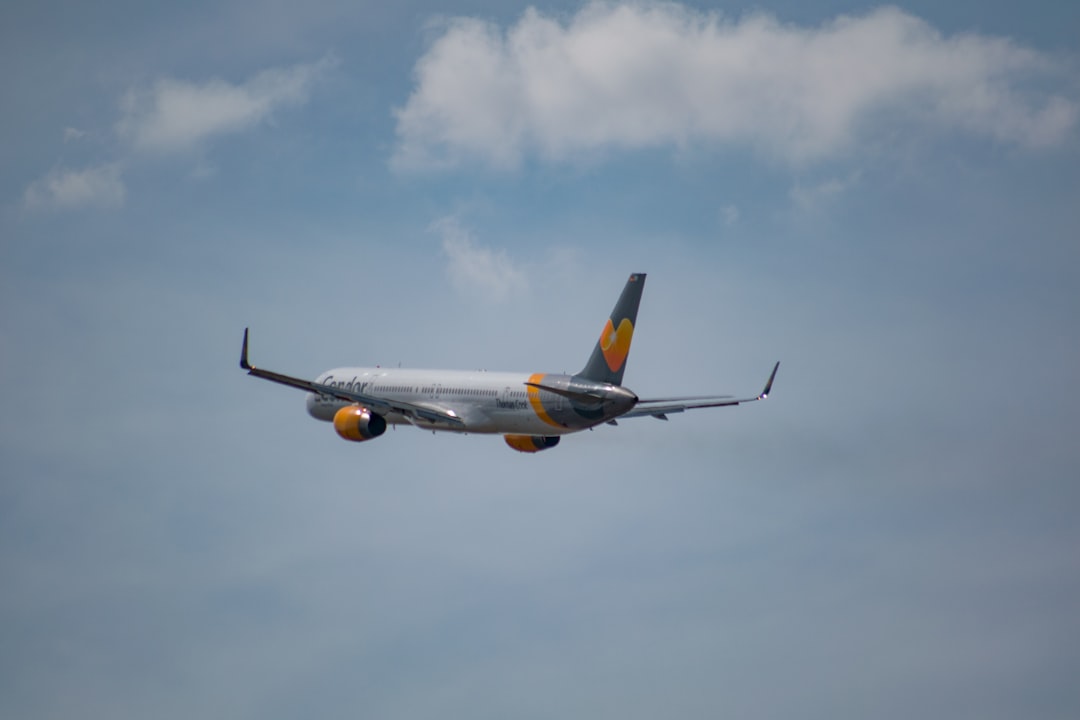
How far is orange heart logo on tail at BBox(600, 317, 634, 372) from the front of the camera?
79.4m

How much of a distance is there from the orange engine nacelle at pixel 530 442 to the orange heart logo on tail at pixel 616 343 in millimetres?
11652

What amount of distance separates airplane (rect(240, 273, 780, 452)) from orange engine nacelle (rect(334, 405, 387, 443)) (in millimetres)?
67

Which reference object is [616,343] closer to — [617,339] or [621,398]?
[617,339]

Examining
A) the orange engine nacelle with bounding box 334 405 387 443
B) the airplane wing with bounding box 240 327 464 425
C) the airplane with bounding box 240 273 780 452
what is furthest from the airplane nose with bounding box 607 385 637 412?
the orange engine nacelle with bounding box 334 405 387 443

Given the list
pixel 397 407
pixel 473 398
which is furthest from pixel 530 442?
pixel 397 407

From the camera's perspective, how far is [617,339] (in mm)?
79750

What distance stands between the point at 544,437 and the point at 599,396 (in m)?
12.3

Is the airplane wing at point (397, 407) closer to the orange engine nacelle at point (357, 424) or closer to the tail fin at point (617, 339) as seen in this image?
the orange engine nacelle at point (357, 424)

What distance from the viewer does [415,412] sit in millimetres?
84812

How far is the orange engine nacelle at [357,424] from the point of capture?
280 feet

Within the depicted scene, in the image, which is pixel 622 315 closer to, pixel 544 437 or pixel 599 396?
pixel 599 396

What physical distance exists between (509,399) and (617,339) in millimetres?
8345

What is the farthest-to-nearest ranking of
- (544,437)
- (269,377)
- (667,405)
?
(544,437) → (667,405) → (269,377)

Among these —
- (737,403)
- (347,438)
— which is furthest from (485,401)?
(737,403)
